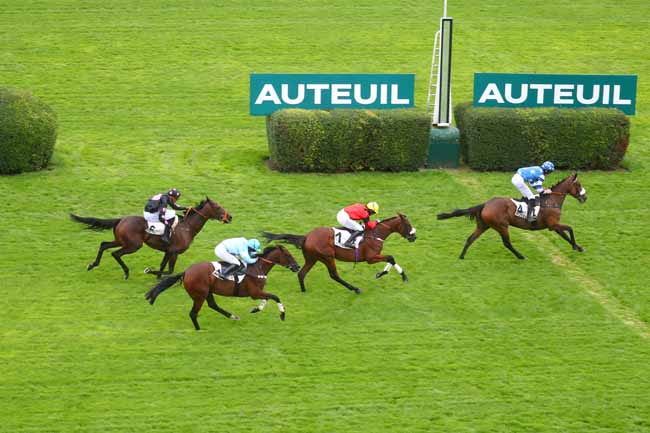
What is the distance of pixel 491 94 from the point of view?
2153 centimetres

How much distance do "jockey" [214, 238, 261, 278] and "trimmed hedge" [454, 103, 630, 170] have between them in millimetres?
8083

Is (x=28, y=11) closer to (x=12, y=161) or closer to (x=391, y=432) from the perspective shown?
(x=12, y=161)

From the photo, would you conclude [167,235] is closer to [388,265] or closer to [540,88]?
[388,265]

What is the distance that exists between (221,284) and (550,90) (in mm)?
9924

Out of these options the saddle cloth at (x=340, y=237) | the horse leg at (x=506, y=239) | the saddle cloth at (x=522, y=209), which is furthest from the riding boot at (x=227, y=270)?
the saddle cloth at (x=522, y=209)

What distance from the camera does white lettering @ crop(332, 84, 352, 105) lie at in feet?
69.5

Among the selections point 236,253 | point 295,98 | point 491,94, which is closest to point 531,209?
point 491,94

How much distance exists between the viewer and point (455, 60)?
90.2 feet

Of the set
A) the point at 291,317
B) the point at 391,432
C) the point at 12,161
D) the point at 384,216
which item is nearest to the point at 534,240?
the point at 384,216

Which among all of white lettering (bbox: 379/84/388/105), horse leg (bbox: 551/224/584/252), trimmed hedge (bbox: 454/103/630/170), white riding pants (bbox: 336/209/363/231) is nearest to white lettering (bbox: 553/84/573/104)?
trimmed hedge (bbox: 454/103/630/170)

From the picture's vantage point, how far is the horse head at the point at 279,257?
48.1ft

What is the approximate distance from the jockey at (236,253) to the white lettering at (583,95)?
9836mm

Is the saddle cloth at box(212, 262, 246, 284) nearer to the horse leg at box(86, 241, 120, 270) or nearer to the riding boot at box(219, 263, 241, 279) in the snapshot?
the riding boot at box(219, 263, 241, 279)

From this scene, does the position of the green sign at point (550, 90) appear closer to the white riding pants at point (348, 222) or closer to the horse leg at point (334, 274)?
the white riding pants at point (348, 222)
